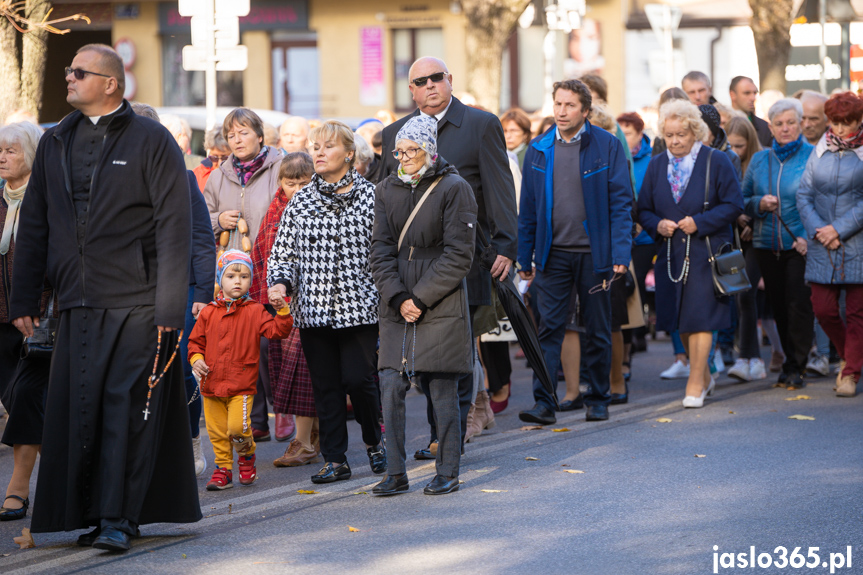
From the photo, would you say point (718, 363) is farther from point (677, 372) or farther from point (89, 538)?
point (89, 538)

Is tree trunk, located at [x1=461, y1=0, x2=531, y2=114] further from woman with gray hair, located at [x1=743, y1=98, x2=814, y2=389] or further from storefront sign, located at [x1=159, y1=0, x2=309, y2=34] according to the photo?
storefront sign, located at [x1=159, y1=0, x2=309, y2=34]

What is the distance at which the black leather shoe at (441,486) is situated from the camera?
6.46 m

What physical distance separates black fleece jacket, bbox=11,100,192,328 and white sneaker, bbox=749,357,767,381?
6360 mm

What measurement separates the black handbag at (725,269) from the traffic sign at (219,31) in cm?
607

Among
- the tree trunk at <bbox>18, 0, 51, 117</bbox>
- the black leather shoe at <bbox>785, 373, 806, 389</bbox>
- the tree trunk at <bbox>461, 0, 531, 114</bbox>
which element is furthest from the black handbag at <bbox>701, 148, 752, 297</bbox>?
the tree trunk at <bbox>461, 0, 531, 114</bbox>

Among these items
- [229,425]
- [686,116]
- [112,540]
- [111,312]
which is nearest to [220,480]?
[229,425]

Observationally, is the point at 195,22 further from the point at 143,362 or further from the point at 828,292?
the point at 143,362

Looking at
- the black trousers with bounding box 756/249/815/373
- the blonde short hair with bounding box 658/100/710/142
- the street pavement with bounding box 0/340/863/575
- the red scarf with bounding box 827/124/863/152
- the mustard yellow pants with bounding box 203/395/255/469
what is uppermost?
the blonde short hair with bounding box 658/100/710/142

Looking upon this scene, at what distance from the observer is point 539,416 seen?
8.45 m

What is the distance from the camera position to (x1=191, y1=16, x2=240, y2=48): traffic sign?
43.1 feet

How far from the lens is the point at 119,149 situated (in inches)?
220

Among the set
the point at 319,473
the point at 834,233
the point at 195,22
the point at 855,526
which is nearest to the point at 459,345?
the point at 319,473

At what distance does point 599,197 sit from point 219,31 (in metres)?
6.22

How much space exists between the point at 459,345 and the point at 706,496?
150 cm
